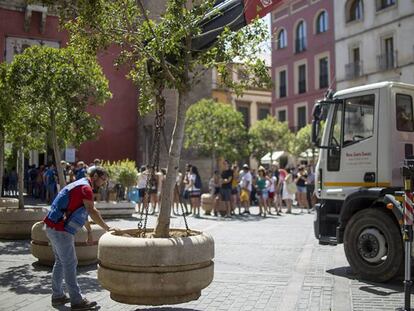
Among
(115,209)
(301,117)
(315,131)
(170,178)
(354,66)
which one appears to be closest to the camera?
(170,178)

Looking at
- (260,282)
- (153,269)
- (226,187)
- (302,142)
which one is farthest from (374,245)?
(302,142)

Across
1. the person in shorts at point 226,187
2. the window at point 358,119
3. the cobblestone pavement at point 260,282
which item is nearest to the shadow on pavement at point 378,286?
the cobblestone pavement at point 260,282

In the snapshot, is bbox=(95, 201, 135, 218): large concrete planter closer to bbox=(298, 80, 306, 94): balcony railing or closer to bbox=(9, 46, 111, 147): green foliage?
bbox=(9, 46, 111, 147): green foliage

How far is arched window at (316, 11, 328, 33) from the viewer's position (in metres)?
38.7

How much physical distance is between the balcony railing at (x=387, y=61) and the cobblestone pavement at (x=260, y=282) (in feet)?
74.2

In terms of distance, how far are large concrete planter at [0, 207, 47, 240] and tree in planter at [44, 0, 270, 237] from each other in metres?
5.57

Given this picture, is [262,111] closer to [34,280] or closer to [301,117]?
[301,117]

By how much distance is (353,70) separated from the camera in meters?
34.2

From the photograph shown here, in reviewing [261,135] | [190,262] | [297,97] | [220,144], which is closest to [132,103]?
[220,144]

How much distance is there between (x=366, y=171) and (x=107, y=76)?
22130mm

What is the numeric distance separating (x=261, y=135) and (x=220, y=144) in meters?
6.90

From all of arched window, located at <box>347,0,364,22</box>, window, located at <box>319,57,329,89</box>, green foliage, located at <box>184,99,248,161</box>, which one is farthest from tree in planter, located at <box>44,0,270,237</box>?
window, located at <box>319,57,329,89</box>

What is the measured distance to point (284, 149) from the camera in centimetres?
3897

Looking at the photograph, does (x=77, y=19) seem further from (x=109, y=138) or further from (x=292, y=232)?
(x=109, y=138)
